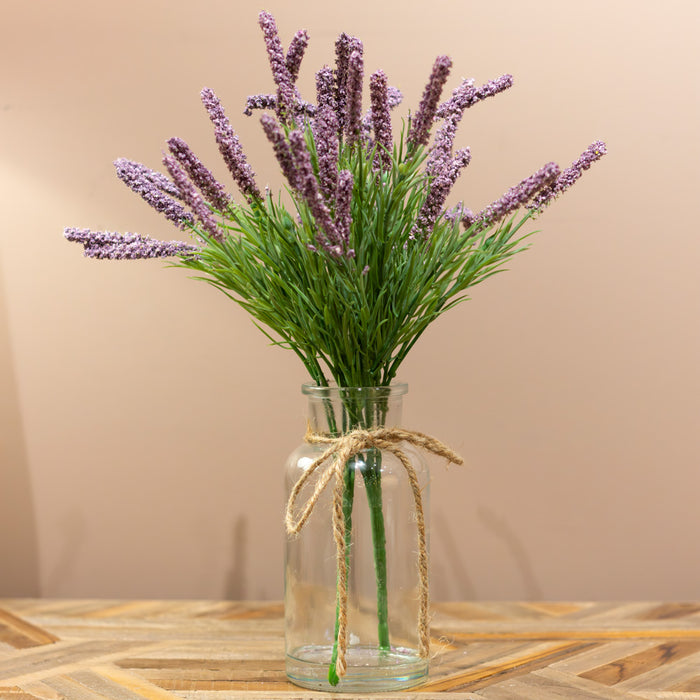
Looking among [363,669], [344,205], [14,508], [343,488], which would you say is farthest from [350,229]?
[14,508]

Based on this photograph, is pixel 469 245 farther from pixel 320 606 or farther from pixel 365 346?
pixel 320 606

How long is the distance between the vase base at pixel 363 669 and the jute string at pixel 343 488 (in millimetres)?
23

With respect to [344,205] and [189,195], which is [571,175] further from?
[189,195]

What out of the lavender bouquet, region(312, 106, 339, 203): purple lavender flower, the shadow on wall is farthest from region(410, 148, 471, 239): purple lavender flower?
the shadow on wall

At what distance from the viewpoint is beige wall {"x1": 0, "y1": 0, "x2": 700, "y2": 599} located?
1255 mm

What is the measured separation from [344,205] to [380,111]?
11 centimetres

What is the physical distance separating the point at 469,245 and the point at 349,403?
0.22m

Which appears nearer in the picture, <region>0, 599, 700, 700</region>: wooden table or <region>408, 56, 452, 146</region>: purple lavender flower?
<region>408, 56, 452, 146</region>: purple lavender flower

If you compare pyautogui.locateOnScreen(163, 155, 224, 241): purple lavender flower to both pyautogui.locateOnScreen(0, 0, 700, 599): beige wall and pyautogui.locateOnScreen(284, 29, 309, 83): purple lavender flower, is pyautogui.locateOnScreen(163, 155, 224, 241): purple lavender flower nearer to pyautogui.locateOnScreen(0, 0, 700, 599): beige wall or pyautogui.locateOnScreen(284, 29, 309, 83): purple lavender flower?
pyautogui.locateOnScreen(284, 29, 309, 83): purple lavender flower

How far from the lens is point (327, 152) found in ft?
2.51

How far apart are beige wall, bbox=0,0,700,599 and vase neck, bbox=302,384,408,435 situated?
0.41m

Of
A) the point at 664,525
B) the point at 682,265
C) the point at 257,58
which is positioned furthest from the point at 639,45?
the point at 664,525

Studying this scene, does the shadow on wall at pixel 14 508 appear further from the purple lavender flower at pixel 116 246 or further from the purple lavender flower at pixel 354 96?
the purple lavender flower at pixel 354 96

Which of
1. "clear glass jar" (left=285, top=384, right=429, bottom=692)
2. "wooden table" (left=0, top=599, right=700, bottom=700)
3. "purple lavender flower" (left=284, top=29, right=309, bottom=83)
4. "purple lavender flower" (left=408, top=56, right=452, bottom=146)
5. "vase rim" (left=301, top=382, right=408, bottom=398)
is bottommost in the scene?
"wooden table" (left=0, top=599, right=700, bottom=700)
